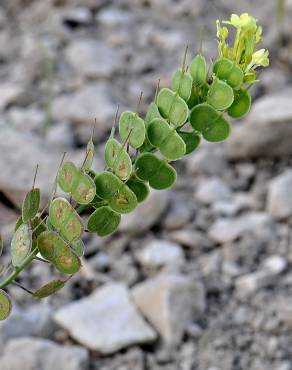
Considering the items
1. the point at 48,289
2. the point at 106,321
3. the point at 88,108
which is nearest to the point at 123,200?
the point at 48,289

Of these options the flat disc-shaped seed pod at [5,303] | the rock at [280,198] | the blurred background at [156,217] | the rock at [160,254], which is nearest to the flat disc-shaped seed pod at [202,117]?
the flat disc-shaped seed pod at [5,303]

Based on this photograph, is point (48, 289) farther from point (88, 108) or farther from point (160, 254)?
point (88, 108)

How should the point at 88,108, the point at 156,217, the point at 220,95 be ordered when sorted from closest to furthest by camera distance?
the point at 220,95 < the point at 156,217 < the point at 88,108

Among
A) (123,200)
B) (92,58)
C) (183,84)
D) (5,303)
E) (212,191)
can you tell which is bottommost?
(92,58)

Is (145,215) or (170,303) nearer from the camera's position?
(170,303)

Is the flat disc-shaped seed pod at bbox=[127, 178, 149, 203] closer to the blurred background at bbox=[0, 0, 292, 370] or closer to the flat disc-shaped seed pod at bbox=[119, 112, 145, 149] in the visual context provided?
the flat disc-shaped seed pod at bbox=[119, 112, 145, 149]

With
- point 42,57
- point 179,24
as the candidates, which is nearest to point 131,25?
point 179,24

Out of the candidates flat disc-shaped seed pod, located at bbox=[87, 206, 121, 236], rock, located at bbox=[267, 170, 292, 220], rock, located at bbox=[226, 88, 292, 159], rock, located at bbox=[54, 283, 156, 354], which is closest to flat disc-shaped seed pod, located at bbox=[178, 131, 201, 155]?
flat disc-shaped seed pod, located at bbox=[87, 206, 121, 236]

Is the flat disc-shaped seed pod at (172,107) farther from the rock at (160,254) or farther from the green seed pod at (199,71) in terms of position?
the rock at (160,254)
